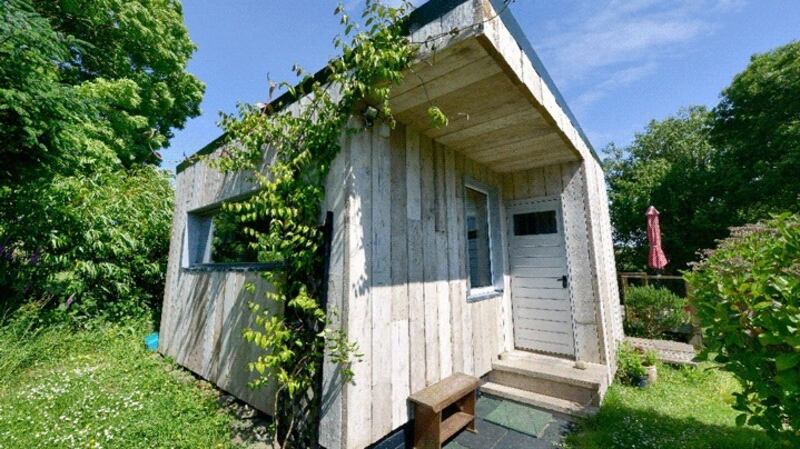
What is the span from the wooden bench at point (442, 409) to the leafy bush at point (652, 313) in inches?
189

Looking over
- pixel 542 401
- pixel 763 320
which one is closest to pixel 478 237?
Result: pixel 542 401

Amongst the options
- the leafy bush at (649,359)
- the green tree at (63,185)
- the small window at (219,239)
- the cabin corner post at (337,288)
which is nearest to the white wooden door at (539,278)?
the leafy bush at (649,359)

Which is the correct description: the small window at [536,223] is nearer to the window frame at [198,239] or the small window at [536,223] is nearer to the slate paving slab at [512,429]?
the slate paving slab at [512,429]

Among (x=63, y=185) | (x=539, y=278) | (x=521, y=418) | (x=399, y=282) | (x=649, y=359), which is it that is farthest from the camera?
(x=63, y=185)

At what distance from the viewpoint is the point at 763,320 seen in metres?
1.47

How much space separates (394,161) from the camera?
107 inches

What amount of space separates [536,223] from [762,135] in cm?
1465

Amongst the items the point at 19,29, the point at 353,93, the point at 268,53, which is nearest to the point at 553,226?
the point at 353,93

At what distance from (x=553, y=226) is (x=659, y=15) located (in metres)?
3.92

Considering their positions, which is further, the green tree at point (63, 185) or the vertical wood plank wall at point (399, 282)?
the green tree at point (63, 185)

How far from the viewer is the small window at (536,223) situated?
4062mm

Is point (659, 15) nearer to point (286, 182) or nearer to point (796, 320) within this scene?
point (796, 320)

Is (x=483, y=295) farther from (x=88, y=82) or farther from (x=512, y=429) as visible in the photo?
(x=88, y=82)

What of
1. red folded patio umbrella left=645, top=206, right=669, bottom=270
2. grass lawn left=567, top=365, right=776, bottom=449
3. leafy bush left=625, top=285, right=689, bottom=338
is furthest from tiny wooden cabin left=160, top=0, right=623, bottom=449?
red folded patio umbrella left=645, top=206, right=669, bottom=270
